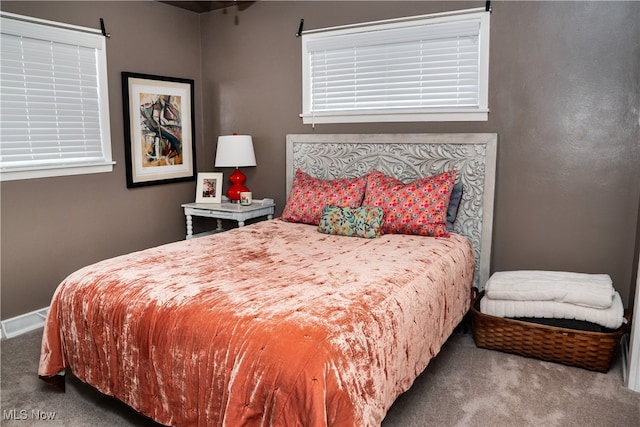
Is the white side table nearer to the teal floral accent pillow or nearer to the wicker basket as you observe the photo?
the teal floral accent pillow

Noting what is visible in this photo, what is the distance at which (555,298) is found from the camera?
282cm

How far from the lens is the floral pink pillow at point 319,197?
3549 mm

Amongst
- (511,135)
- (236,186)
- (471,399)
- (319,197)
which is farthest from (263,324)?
(236,186)

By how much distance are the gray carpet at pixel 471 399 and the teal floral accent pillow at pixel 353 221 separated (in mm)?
887

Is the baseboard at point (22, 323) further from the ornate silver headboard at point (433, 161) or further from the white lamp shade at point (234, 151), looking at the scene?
the ornate silver headboard at point (433, 161)

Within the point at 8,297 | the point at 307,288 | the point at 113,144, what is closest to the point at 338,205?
the point at 307,288

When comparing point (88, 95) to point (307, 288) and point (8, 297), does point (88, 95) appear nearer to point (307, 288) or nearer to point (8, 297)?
point (8, 297)

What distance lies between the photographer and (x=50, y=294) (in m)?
3.55

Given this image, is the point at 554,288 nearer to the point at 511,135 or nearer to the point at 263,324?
the point at 511,135

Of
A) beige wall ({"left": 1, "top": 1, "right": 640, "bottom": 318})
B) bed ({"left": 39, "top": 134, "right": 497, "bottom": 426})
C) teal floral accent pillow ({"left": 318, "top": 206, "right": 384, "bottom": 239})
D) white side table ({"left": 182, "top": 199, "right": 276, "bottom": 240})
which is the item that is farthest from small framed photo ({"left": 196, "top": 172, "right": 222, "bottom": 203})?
teal floral accent pillow ({"left": 318, "top": 206, "right": 384, "bottom": 239})

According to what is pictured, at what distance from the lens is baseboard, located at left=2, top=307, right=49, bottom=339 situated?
325cm

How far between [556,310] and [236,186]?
266 cm

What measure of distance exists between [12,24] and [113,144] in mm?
1028

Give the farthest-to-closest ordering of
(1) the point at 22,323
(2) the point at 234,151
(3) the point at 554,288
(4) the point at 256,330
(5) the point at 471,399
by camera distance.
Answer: (2) the point at 234,151
(1) the point at 22,323
(3) the point at 554,288
(5) the point at 471,399
(4) the point at 256,330
